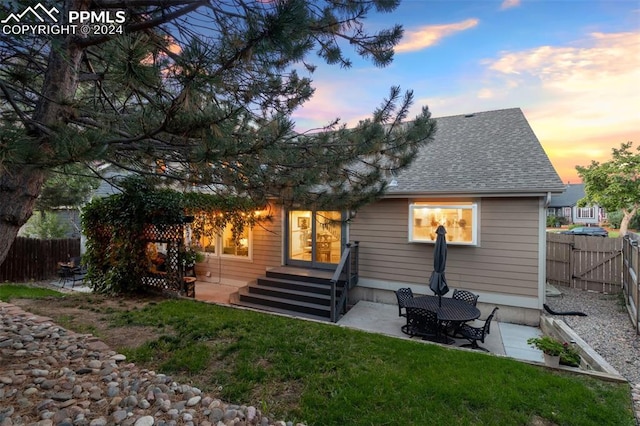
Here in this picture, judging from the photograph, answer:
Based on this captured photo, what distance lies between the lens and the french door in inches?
337

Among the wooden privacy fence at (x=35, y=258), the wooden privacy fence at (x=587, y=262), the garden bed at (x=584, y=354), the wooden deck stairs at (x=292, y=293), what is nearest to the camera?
the garden bed at (x=584, y=354)

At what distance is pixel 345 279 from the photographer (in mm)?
7191

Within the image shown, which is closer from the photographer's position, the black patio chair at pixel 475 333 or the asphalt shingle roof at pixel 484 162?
the black patio chair at pixel 475 333

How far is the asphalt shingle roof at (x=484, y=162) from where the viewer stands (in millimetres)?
6574

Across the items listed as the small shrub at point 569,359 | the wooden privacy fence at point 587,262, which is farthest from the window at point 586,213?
the small shrub at point 569,359

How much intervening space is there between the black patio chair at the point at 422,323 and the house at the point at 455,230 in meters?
1.94

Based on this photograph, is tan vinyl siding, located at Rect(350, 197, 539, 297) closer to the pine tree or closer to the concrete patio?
the concrete patio

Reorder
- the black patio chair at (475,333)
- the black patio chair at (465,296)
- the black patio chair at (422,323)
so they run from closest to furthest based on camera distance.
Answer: the black patio chair at (475,333), the black patio chair at (422,323), the black patio chair at (465,296)

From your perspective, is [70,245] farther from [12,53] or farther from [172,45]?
[172,45]

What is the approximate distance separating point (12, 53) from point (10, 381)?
333 cm

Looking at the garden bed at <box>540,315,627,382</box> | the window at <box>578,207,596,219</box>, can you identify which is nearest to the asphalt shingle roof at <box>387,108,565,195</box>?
the garden bed at <box>540,315,627,382</box>

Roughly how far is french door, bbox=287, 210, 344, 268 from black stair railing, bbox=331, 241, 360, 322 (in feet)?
A: 2.08

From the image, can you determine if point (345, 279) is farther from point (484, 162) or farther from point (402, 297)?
point (484, 162)

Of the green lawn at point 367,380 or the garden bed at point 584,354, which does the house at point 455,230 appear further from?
the green lawn at point 367,380
